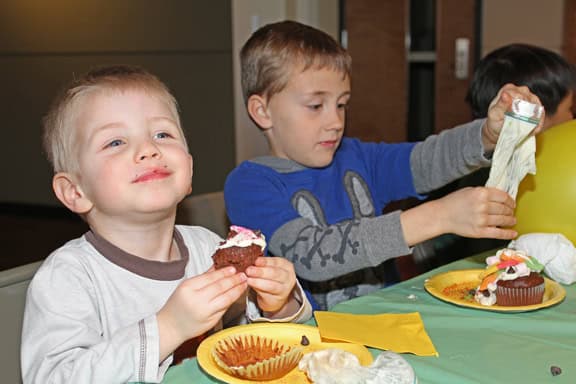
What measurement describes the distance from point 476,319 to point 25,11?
5335 millimetres

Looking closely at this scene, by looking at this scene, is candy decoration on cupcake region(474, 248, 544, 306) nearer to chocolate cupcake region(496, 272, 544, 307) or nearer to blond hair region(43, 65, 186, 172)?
chocolate cupcake region(496, 272, 544, 307)

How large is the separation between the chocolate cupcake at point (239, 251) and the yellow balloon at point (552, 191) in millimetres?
717

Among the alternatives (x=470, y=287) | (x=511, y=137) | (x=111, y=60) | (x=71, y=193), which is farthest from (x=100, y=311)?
(x=111, y=60)

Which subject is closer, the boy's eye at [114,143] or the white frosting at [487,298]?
the boy's eye at [114,143]

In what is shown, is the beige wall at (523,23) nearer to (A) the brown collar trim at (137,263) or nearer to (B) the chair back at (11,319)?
(A) the brown collar trim at (137,263)

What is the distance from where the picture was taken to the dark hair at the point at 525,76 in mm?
2143

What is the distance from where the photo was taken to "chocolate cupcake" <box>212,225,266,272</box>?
1148mm

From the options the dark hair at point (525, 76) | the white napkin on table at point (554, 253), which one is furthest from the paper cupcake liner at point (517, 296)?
the dark hair at point (525, 76)

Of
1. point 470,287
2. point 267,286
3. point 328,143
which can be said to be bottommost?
point 470,287

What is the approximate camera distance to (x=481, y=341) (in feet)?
3.77

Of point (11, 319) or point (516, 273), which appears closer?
point (11, 319)

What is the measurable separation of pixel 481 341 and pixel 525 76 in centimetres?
124

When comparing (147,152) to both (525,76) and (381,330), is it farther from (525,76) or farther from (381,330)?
(525,76)

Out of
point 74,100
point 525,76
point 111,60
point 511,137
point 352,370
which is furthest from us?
point 111,60
